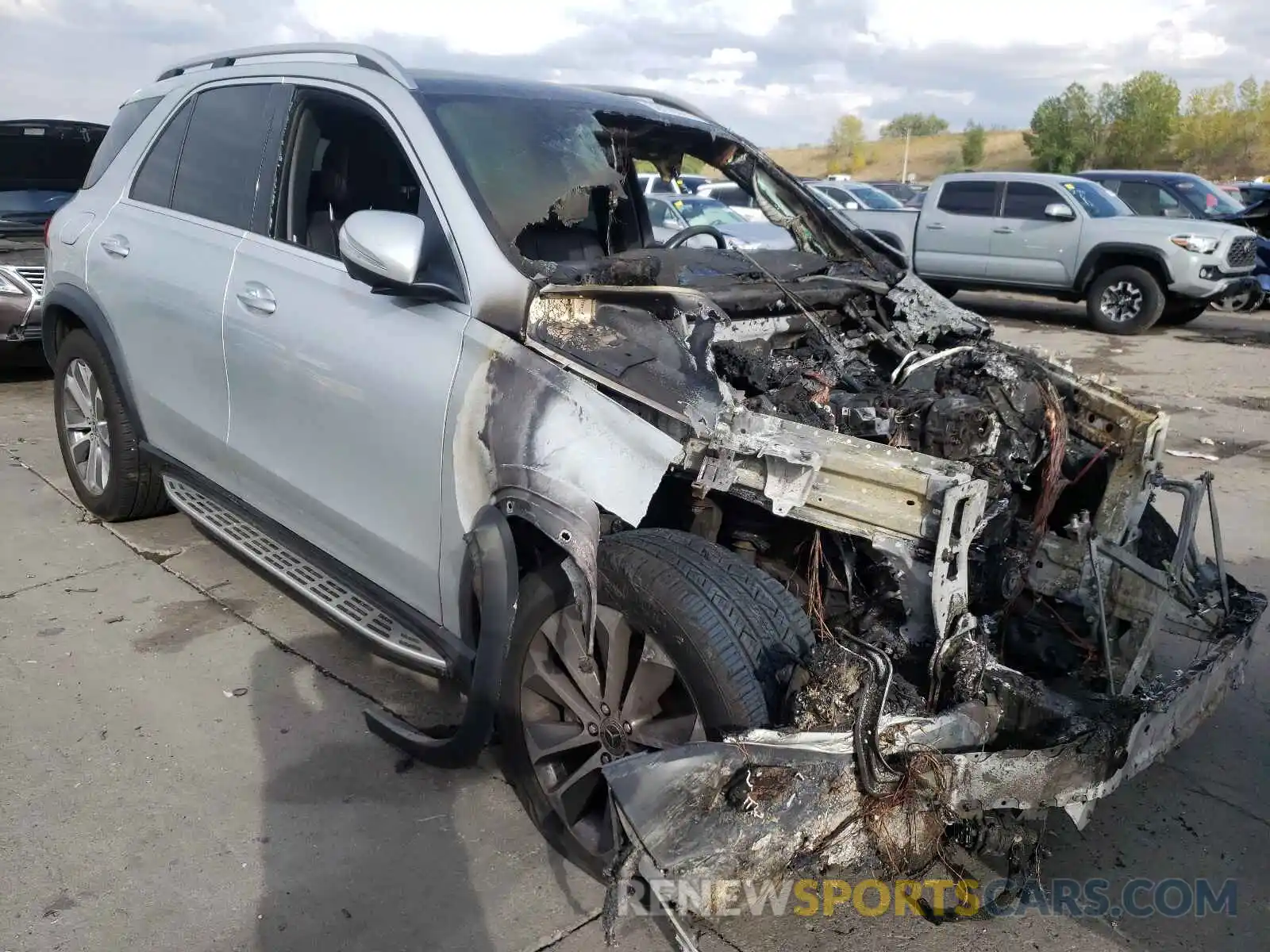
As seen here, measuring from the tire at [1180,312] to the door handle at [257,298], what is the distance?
12.0 meters

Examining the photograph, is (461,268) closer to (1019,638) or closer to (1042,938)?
(1019,638)

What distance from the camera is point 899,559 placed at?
2.31m

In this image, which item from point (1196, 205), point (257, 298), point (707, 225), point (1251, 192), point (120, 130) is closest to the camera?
point (257, 298)

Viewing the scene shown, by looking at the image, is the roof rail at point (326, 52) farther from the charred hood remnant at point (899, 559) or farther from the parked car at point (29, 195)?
the parked car at point (29, 195)

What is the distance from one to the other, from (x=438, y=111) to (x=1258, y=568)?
166 inches

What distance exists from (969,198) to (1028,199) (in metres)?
0.83

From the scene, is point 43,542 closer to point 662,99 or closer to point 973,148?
point 662,99

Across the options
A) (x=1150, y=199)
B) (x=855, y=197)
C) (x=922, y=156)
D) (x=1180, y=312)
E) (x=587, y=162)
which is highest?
(x=922, y=156)

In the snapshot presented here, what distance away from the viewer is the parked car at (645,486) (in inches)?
84.1

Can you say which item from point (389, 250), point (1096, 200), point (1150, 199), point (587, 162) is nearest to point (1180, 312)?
point (1096, 200)

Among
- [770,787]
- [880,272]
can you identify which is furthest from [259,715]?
→ [880,272]

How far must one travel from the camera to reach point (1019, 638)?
2850mm

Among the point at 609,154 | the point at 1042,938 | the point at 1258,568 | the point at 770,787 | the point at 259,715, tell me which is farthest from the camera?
the point at 1258,568

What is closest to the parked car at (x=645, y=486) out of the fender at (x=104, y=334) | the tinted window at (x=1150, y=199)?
the fender at (x=104, y=334)
